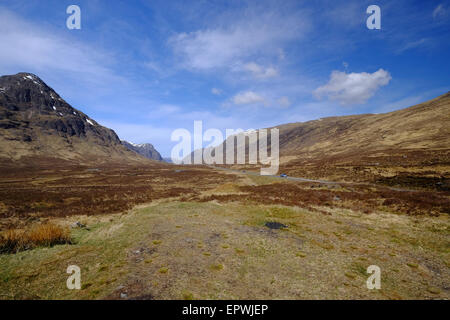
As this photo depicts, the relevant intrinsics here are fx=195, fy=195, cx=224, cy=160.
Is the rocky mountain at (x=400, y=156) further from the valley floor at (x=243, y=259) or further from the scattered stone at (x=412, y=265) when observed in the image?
the scattered stone at (x=412, y=265)

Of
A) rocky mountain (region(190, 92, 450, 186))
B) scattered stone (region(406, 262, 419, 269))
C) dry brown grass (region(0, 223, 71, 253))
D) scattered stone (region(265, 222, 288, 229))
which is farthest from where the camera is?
rocky mountain (region(190, 92, 450, 186))

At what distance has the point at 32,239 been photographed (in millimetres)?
12945

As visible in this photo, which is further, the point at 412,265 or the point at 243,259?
the point at 243,259

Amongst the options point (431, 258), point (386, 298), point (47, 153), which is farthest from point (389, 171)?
point (47, 153)

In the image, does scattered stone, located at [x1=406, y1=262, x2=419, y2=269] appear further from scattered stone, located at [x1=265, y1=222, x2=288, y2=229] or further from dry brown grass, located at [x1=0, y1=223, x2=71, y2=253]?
dry brown grass, located at [x1=0, y1=223, x2=71, y2=253]

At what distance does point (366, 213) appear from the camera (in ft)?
72.2

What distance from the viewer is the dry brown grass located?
12.1 meters

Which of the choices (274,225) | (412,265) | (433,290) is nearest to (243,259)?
(274,225)

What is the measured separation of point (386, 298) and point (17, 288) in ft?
50.0

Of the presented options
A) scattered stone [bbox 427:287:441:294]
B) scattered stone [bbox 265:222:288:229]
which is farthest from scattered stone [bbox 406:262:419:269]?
scattered stone [bbox 265:222:288:229]

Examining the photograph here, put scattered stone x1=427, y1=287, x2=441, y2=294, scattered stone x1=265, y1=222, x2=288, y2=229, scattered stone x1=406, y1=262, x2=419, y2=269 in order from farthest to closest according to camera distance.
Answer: scattered stone x1=265, y1=222, x2=288, y2=229
scattered stone x1=406, y1=262, x2=419, y2=269
scattered stone x1=427, y1=287, x2=441, y2=294

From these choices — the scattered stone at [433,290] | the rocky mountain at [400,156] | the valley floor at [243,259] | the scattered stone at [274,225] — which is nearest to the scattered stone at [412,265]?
the valley floor at [243,259]

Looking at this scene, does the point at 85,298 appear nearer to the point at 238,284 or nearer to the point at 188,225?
the point at 238,284

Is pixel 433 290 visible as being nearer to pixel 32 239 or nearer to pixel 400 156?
pixel 32 239
